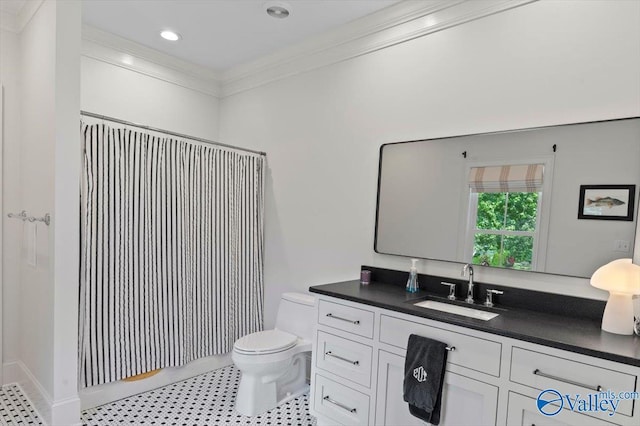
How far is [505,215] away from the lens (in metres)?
2.05

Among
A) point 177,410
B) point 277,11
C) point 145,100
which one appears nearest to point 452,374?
point 177,410

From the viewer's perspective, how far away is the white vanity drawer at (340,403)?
A: 2.01m

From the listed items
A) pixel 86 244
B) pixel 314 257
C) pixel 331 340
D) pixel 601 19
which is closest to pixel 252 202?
pixel 314 257

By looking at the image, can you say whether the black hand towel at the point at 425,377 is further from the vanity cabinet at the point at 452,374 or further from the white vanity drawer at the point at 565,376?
the white vanity drawer at the point at 565,376

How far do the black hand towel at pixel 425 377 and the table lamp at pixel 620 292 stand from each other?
27.1 inches

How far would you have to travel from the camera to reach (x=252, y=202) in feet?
10.5

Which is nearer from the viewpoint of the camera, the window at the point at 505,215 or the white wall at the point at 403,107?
the white wall at the point at 403,107

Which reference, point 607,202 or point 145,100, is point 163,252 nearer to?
point 145,100

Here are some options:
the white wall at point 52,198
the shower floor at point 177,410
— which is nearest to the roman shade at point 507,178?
the shower floor at point 177,410

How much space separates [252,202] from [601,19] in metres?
2.51

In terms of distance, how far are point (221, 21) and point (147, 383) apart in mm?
2611

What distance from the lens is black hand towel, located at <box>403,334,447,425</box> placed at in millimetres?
1694

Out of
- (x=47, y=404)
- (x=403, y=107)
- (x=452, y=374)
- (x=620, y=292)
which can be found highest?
(x=403, y=107)

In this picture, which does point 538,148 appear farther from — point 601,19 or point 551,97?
point 601,19
